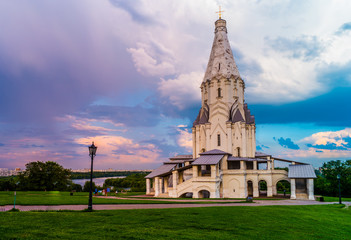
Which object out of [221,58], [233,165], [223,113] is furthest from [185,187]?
[221,58]

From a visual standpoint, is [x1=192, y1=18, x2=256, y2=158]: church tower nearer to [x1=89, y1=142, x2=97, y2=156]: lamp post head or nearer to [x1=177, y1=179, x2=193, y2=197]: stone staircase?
[x1=177, y1=179, x2=193, y2=197]: stone staircase

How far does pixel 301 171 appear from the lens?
3978cm

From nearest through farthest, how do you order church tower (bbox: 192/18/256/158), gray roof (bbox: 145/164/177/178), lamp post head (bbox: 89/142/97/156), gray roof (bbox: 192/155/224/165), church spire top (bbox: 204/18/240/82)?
lamp post head (bbox: 89/142/97/156), gray roof (bbox: 192/155/224/165), gray roof (bbox: 145/164/177/178), church tower (bbox: 192/18/256/158), church spire top (bbox: 204/18/240/82)

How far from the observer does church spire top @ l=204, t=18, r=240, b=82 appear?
167 ft

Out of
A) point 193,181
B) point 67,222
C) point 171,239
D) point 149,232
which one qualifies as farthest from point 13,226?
point 193,181

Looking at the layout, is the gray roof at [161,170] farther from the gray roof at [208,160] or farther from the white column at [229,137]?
the white column at [229,137]

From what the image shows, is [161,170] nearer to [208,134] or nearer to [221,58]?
[208,134]

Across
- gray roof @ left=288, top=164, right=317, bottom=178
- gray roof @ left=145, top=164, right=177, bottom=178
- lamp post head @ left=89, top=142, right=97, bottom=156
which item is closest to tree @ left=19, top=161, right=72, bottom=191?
gray roof @ left=145, top=164, right=177, bottom=178

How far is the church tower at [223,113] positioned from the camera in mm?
47750

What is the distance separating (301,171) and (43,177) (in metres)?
46.4

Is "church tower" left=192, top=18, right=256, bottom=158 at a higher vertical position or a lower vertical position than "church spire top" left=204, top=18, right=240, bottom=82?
lower

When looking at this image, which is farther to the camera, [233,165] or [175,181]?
[233,165]

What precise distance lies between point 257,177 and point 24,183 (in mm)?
43080

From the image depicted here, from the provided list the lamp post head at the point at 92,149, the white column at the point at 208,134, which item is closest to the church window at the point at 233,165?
the white column at the point at 208,134
